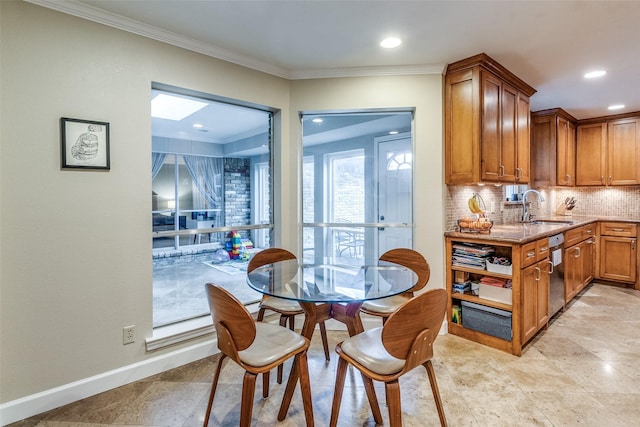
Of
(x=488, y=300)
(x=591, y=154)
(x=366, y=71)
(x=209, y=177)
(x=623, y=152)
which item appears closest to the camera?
(x=488, y=300)

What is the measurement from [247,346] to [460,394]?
4.90 feet

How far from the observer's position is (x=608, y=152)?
4797mm

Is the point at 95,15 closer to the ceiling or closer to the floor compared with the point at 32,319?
closer to the ceiling

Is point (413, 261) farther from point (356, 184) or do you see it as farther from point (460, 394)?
point (356, 184)

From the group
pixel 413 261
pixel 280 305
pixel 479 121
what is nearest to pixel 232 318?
pixel 280 305

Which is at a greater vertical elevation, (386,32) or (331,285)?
(386,32)

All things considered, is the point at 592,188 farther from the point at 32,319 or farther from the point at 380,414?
the point at 32,319

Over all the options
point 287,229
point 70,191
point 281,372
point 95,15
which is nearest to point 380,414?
point 281,372

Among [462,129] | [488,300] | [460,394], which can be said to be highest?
[462,129]

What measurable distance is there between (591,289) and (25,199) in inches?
243

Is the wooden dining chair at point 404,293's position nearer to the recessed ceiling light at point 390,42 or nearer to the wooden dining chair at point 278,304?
the wooden dining chair at point 278,304

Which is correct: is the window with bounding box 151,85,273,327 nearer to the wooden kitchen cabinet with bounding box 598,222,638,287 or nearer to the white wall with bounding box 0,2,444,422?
the white wall with bounding box 0,2,444,422

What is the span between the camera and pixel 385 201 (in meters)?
3.29

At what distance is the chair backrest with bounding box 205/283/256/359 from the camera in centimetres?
144
